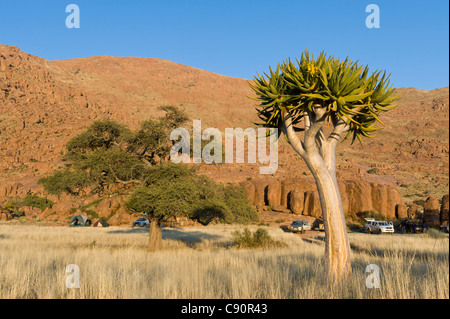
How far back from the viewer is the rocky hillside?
70188 millimetres

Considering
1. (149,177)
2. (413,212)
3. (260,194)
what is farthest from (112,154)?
(413,212)

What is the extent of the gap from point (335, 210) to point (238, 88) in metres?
156

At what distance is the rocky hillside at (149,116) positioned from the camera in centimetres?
7019

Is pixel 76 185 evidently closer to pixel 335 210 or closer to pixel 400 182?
pixel 335 210

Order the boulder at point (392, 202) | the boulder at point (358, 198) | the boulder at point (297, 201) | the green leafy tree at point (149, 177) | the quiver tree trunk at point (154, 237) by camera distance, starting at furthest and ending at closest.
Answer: the boulder at point (297, 201), the boulder at point (358, 198), the boulder at point (392, 202), the quiver tree trunk at point (154, 237), the green leafy tree at point (149, 177)

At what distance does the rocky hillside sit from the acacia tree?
4565 centimetres

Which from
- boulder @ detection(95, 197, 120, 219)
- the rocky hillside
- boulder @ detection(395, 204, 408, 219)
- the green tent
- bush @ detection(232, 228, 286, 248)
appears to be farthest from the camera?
the rocky hillside

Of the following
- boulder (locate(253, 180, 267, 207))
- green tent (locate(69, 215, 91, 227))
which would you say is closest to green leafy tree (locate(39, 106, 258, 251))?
green tent (locate(69, 215, 91, 227))

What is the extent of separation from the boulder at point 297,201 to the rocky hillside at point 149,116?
6.93 m

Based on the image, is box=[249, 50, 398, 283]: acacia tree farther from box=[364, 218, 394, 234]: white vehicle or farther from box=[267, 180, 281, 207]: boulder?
box=[267, 180, 281, 207]: boulder

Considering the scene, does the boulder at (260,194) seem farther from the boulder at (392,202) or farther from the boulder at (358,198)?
the boulder at (392,202)

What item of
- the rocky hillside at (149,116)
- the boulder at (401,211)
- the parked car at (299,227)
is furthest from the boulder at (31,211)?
the boulder at (401,211)

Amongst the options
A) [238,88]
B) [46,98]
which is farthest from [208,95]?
[46,98]
